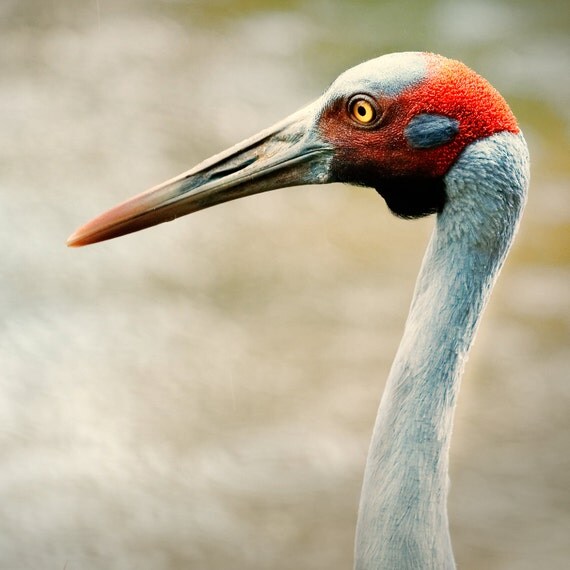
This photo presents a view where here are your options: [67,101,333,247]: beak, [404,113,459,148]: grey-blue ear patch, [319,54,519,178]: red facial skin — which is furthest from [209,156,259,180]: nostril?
[404,113,459,148]: grey-blue ear patch

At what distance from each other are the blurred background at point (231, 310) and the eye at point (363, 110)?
213 cm

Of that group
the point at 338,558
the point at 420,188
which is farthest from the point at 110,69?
the point at 420,188

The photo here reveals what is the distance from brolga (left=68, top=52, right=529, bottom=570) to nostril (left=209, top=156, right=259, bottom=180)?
0.16 metres

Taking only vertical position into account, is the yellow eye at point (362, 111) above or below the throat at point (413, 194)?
above

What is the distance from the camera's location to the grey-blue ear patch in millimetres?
1667

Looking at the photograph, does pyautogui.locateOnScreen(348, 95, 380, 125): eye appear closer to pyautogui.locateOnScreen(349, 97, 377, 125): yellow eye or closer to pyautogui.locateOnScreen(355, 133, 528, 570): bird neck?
pyautogui.locateOnScreen(349, 97, 377, 125): yellow eye

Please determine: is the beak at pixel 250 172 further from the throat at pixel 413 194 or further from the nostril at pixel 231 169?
the throat at pixel 413 194

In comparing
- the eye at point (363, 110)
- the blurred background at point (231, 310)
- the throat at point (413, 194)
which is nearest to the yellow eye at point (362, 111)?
the eye at point (363, 110)

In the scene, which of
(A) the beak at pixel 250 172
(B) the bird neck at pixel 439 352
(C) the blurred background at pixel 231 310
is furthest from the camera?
(C) the blurred background at pixel 231 310

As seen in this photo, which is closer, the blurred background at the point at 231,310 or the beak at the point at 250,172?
the beak at the point at 250,172

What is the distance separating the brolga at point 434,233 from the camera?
65.0 inches

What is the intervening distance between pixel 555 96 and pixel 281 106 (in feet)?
4.70

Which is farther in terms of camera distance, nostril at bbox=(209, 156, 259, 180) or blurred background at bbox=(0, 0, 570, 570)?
blurred background at bbox=(0, 0, 570, 570)

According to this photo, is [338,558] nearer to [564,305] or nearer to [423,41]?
[564,305]
